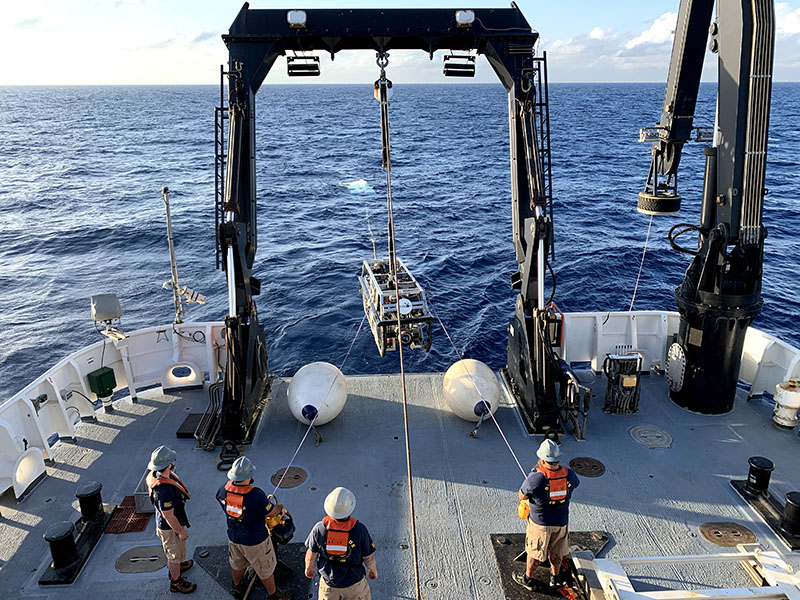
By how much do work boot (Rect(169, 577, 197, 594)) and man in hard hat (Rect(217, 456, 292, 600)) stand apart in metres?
0.65

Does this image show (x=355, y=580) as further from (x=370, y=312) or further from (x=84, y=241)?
(x=84, y=241)

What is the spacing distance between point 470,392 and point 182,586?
18.9ft

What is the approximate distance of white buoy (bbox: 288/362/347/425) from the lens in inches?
448

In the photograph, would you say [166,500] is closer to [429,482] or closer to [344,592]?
[344,592]

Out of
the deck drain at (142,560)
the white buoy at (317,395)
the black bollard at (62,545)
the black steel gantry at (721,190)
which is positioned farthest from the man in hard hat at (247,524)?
the black steel gantry at (721,190)

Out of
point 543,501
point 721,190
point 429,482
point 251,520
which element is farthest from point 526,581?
point 721,190

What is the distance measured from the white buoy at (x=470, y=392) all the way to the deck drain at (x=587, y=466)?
5.69 ft

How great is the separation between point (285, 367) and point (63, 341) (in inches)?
351

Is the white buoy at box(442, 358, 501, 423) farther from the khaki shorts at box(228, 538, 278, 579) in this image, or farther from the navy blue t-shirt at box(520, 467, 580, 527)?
the khaki shorts at box(228, 538, 278, 579)

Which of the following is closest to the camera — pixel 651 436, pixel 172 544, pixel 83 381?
pixel 172 544

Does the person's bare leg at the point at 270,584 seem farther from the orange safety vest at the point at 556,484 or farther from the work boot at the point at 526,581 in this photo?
the orange safety vest at the point at 556,484

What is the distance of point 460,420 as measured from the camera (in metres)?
12.1

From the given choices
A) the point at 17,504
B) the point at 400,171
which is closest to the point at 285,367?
the point at 17,504

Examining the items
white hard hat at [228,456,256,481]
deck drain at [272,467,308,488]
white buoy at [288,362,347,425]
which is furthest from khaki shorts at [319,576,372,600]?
white buoy at [288,362,347,425]
